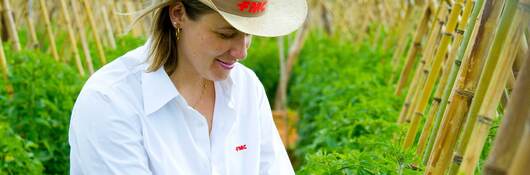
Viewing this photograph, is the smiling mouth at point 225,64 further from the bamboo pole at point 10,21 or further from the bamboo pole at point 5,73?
the bamboo pole at point 10,21

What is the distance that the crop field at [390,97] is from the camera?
2074mm

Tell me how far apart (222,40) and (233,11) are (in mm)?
109

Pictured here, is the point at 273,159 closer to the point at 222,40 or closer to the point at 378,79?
the point at 222,40

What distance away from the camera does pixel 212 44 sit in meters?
2.93

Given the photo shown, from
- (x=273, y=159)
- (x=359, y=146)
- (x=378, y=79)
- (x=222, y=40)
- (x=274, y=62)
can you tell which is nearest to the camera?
(x=222, y=40)

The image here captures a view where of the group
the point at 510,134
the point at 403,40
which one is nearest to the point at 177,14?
the point at 510,134

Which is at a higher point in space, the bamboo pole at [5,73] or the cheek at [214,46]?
the cheek at [214,46]

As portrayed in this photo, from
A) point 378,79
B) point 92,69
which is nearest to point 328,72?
point 378,79

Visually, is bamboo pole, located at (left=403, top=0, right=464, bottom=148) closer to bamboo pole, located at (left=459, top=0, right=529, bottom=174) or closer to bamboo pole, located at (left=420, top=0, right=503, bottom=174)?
bamboo pole, located at (left=420, top=0, right=503, bottom=174)

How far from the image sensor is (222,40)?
2.93 metres

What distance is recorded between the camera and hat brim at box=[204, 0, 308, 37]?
2.92 meters

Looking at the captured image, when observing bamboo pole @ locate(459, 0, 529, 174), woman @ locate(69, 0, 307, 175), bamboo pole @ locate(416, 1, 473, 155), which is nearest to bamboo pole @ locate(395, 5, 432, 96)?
bamboo pole @ locate(416, 1, 473, 155)

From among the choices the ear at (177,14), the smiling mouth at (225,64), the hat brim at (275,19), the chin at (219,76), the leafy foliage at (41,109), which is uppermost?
the hat brim at (275,19)

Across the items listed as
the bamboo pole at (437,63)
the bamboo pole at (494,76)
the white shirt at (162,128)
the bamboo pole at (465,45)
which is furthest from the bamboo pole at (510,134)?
the bamboo pole at (437,63)
